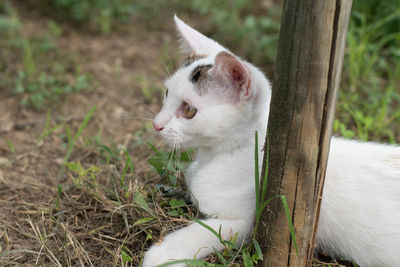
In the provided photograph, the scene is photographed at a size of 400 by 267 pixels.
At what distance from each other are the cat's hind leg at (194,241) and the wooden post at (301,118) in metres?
0.14

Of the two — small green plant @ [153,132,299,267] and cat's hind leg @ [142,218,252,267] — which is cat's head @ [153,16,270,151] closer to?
small green plant @ [153,132,299,267]

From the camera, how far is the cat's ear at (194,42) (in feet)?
7.17

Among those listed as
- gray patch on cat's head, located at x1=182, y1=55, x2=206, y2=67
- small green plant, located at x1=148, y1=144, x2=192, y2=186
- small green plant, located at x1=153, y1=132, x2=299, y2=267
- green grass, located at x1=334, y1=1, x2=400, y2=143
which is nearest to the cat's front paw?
small green plant, located at x1=153, y1=132, x2=299, y2=267

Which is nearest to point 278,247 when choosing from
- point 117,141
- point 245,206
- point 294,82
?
point 245,206

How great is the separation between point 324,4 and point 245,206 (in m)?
0.95

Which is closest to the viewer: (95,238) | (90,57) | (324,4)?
(324,4)

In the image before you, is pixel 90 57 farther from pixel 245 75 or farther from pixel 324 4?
pixel 324 4

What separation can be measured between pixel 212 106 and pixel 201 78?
140mm

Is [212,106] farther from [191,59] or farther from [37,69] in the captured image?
[37,69]

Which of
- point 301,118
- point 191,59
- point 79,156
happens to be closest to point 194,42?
point 191,59

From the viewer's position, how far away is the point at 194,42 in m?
2.21

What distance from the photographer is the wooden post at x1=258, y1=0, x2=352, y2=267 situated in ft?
4.79

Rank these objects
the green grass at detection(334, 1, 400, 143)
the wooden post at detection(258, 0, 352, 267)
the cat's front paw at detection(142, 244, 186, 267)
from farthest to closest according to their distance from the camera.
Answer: the green grass at detection(334, 1, 400, 143)
the cat's front paw at detection(142, 244, 186, 267)
the wooden post at detection(258, 0, 352, 267)

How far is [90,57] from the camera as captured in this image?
171 inches
